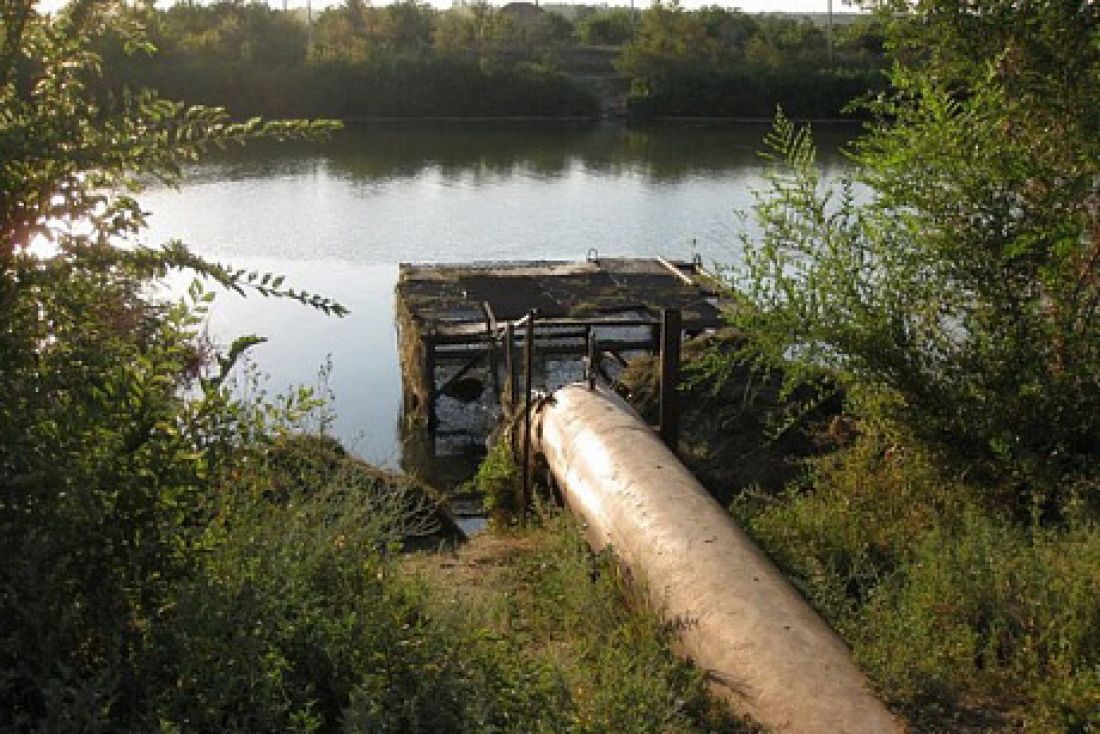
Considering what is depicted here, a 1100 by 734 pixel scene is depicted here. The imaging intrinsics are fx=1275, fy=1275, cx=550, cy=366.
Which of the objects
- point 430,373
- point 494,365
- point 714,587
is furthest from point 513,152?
point 714,587

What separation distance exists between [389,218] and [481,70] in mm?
27049

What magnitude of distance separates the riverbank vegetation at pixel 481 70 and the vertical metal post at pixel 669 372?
38.7 m

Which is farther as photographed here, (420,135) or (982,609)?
(420,135)

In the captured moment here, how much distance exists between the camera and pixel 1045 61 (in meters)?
6.69

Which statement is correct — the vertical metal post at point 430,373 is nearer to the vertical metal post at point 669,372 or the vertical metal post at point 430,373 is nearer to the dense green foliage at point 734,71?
the vertical metal post at point 669,372

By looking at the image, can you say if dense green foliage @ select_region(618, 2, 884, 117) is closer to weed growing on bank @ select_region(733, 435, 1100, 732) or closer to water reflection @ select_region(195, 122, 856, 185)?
water reflection @ select_region(195, 122, 856, 185)

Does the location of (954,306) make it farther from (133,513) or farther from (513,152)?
(513,152)

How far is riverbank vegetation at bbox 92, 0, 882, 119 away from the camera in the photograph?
50.3m

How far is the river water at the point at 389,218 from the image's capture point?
61.1 feet

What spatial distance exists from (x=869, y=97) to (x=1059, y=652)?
12.5 ft

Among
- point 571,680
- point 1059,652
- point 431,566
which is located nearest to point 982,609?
point 1059,652

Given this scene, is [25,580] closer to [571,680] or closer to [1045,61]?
[571,680]

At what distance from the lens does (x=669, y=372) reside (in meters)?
8.54

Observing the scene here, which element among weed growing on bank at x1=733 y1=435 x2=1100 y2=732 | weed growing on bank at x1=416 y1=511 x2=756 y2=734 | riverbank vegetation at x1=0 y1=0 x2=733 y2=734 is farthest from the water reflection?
riverbank vegetation at x1=0 y1=0 x2=733 y2=734
